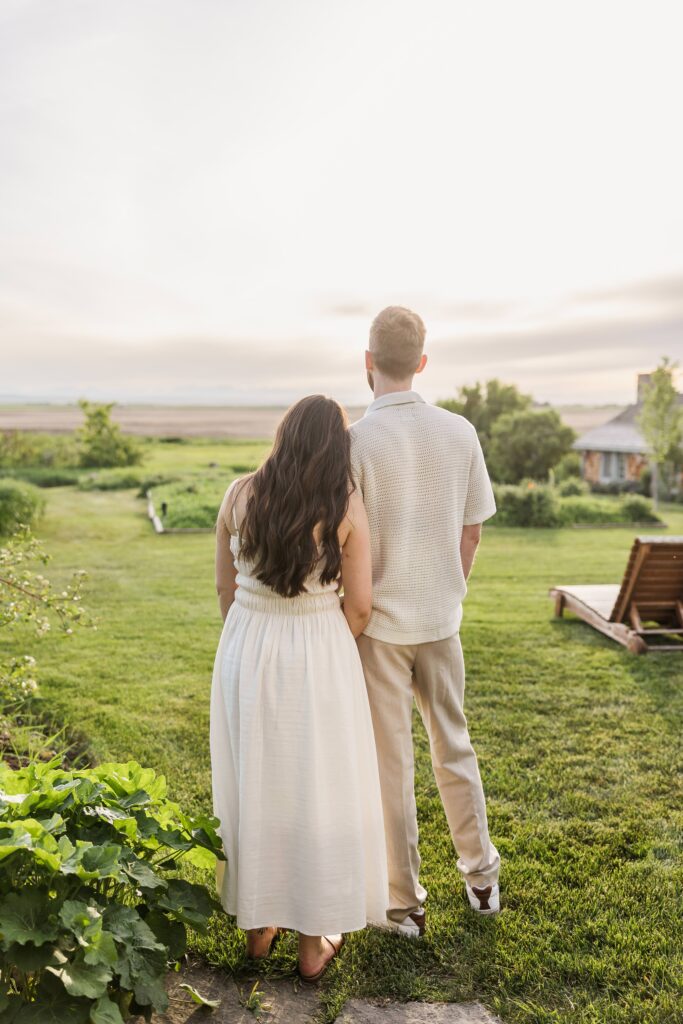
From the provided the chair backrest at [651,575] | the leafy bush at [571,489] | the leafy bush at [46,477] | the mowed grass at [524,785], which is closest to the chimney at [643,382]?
the leafy bush at [571,489]

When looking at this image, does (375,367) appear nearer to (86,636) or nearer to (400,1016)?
(400,1016)

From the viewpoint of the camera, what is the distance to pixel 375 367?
9.17 ft

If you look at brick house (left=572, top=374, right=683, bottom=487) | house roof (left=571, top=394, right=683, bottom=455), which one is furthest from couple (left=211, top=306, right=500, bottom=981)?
brick house (left=572, top=374, right=683, bottom=487)

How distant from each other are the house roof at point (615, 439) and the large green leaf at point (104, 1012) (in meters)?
30.6

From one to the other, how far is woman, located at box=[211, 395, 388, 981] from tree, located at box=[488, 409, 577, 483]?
22098 mm

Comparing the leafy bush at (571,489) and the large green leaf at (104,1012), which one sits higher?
the large green leaf at (104,1012)

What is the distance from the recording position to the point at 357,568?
8.64ft

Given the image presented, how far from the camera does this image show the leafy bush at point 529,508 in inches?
660

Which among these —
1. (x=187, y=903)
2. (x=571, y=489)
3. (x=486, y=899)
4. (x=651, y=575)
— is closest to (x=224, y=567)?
(x=187, y=903)

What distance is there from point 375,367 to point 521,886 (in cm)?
219

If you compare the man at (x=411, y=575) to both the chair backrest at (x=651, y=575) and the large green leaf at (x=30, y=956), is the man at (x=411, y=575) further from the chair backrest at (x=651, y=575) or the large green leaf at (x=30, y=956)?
the chair backrest at (x=651, y=575)

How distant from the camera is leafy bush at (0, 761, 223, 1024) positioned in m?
2.02

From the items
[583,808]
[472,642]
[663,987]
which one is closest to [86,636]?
[472,642]

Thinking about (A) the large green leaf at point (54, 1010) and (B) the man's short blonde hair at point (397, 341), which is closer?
(A) the large green leaf at point (54, 1010)
